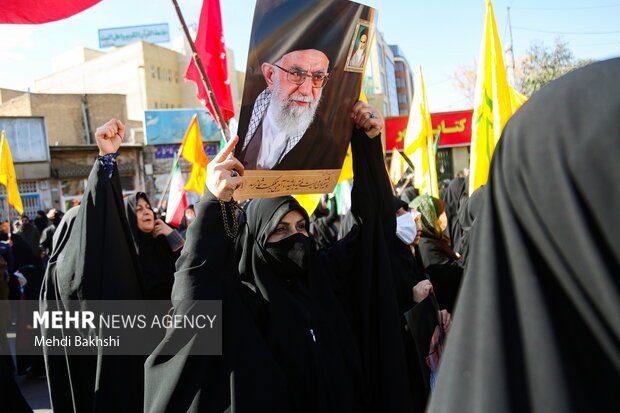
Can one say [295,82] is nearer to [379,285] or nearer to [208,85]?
[208,85]

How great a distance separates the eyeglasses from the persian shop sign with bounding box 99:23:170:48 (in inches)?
2223

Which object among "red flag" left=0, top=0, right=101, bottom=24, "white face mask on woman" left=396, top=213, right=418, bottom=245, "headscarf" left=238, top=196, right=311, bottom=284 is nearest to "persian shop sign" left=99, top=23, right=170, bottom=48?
"white face mask on woman" left=396, top=213, right=418, bottom=245

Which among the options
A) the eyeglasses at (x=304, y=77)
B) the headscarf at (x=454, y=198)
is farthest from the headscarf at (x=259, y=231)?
the headscarf at (x=454, y=198)

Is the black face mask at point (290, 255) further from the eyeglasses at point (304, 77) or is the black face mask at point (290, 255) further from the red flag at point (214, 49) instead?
the red flag at point (214, 49)

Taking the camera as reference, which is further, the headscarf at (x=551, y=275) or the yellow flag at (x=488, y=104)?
the yellow flag at (x=488, y=104)

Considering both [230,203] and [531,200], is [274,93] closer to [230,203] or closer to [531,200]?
[230,203]

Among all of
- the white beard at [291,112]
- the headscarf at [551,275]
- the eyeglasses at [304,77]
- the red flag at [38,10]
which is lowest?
the headscarf at [551,275]

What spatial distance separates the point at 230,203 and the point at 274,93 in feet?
1.40

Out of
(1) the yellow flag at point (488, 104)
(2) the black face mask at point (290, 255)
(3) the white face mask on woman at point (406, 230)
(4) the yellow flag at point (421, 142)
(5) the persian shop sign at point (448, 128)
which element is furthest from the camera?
(5) the persian shop sign at point (448, 128)

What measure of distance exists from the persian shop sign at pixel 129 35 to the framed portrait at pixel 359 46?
2219 inches

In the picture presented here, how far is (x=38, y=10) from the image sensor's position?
196 centimetres

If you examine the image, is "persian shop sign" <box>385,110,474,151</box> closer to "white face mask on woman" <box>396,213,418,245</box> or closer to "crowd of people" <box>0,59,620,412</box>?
"crowd of people" <box>0,59,620,412</box>

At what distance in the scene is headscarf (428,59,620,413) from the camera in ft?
1.97

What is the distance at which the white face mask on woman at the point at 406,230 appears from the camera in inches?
118
